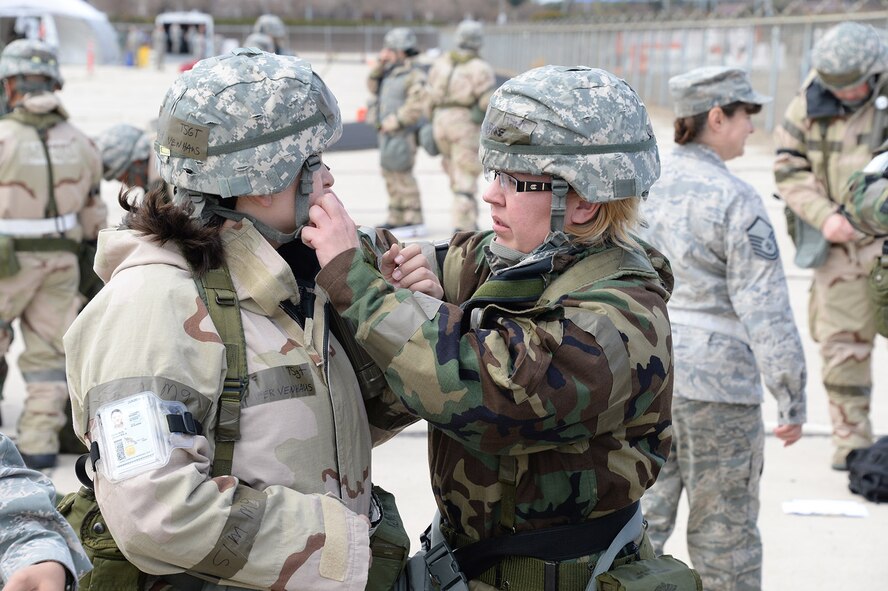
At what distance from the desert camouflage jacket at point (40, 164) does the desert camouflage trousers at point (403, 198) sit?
5896 millimetres

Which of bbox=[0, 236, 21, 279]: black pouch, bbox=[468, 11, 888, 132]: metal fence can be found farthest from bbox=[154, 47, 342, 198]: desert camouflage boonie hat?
bbox=[468, 11, 888, 132]: metal fence

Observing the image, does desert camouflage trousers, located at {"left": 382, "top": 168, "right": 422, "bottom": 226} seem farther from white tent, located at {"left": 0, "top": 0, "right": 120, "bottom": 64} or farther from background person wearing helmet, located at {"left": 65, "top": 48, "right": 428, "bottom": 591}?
white tent, located at {"left": 0, "top": 0, "right": 120, "bottom": 64}

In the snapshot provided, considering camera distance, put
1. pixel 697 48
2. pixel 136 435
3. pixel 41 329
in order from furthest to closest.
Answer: pixel 697 48
pixel 41 329
pixel 136 435

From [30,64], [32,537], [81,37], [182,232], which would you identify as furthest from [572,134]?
[81,37]

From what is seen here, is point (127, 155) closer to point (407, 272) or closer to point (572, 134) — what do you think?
point (407, 272)

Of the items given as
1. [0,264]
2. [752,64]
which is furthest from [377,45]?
[0,264]

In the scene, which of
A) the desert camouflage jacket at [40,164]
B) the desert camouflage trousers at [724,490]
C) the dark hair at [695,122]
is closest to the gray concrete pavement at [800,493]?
the desert camouflage trousers at [724,490]

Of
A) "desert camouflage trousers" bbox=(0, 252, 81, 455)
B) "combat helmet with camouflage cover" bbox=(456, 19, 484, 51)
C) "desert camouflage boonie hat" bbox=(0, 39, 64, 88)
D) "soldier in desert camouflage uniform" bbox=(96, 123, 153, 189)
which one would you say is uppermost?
"desert camouflage boonie hat" bbox=(0, 39, 64, 88)

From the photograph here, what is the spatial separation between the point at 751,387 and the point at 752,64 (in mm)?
21511

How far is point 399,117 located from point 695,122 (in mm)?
7452

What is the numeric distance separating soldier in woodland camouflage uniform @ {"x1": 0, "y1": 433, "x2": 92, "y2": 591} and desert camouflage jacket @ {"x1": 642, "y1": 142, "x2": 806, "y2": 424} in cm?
261

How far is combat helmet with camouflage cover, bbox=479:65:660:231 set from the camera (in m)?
2.42

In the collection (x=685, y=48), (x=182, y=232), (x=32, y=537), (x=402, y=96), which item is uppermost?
(x=182, y=232)

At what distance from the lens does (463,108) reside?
1144cm
